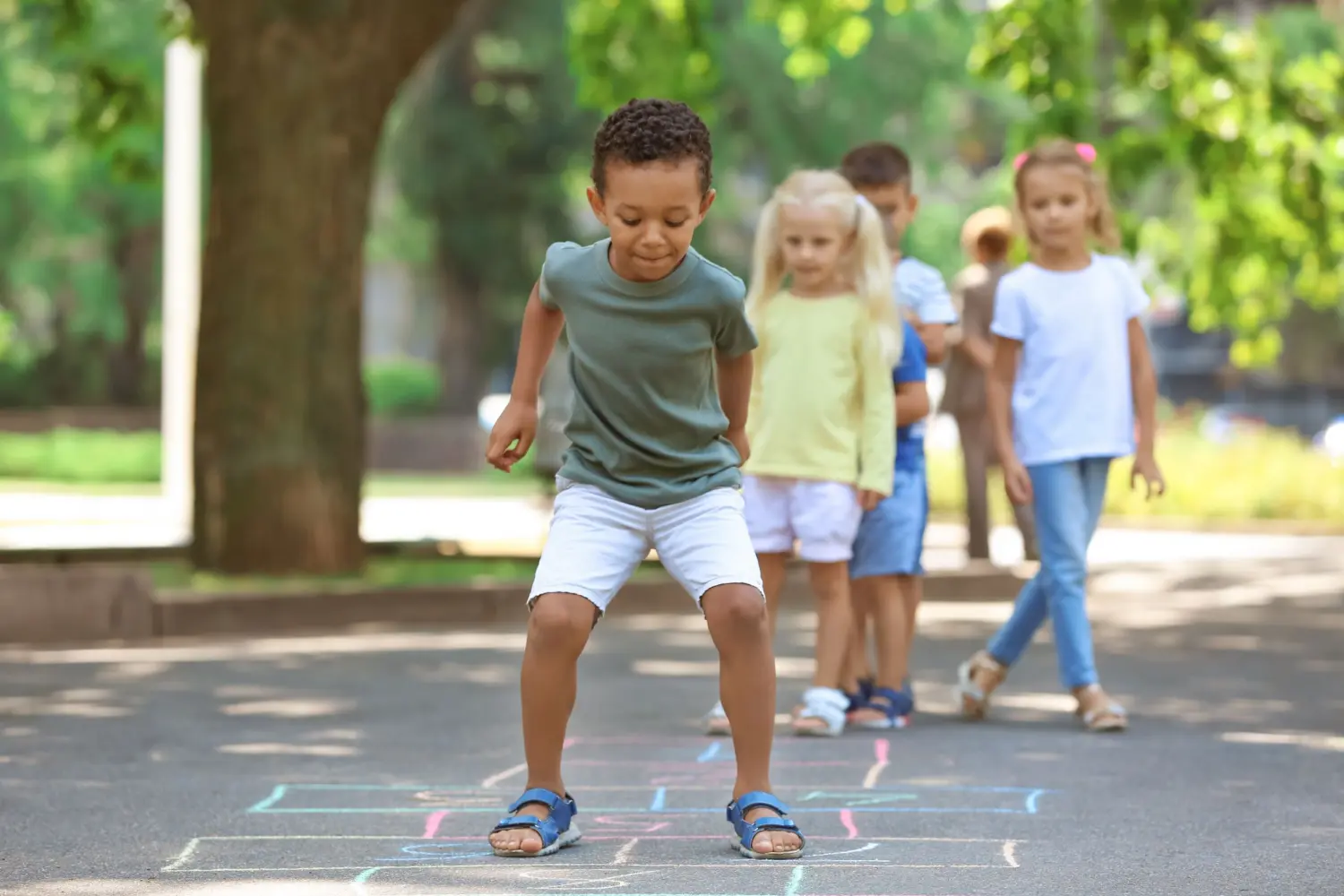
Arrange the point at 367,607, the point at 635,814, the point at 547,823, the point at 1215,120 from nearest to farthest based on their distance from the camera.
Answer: the point at 547,823, the point at 635,814, the point at 367,607, the point at 1215,120

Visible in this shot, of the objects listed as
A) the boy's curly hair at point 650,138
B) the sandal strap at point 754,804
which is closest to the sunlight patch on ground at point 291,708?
the sandal strap at point 754,804

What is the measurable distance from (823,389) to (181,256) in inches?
483

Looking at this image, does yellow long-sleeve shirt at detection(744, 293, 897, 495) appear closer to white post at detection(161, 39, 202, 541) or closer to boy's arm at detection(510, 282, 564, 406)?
boy's arm at detection(510, 282, 564, 406)

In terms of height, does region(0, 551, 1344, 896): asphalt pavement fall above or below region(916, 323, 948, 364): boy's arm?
below

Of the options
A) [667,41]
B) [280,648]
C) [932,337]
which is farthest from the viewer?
[667,41]

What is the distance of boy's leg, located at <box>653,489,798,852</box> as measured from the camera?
18.4 feet

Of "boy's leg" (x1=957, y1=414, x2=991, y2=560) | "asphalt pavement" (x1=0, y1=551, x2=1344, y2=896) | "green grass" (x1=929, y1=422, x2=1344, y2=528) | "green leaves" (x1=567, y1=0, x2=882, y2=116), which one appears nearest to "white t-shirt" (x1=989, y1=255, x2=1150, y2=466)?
"asphalt pavement" (x1=0, y1=551, x2=1344, y2=896)

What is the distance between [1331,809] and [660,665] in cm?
436

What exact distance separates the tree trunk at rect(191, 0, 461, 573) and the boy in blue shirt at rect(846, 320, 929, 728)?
509cm

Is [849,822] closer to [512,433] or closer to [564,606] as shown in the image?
[564,606]

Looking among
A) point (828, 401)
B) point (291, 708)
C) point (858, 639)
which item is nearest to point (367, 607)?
point (291, 708)

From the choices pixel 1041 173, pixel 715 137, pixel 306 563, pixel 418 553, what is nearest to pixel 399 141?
pixel 715 137

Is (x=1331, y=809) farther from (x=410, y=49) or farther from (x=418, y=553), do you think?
(x=418, y=553)

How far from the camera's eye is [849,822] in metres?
6.09
